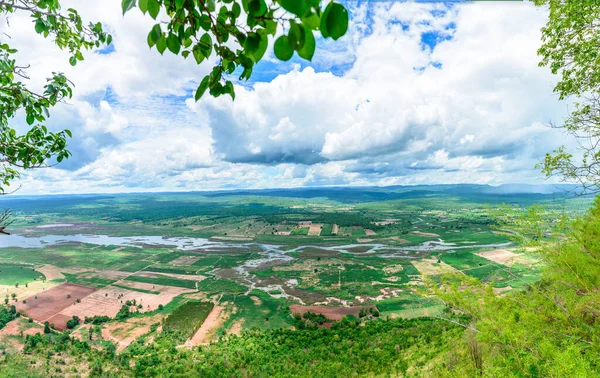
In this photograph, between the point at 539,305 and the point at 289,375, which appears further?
the point at 289,375

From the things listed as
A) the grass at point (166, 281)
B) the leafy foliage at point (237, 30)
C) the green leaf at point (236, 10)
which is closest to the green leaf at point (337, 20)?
the leafy foliage at point (237, 30)

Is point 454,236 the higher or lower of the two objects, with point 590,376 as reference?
lower

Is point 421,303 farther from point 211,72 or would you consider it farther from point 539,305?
point 211,72

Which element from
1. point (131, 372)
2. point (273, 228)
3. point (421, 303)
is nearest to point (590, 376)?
point (131, 372)

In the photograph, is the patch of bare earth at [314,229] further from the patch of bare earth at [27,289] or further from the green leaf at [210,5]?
the green leaf at [210,5]

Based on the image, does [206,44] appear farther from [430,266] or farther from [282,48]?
[430,266]

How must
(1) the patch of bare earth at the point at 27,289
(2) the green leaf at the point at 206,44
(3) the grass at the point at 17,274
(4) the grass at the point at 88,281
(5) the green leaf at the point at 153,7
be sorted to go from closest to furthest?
(5) the green leaf at the point at 153,7, (2) the green leaf at the point at 206,44, (1) the patch of bare earth at the point at 27,289, (4) the grass at the point at 88,281, (3) the grass at the point at 17,274
